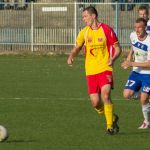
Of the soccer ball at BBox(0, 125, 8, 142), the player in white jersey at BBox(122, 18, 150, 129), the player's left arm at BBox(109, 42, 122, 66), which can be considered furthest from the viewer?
the player in white jersey at BBox(122, 18, 150, 129)

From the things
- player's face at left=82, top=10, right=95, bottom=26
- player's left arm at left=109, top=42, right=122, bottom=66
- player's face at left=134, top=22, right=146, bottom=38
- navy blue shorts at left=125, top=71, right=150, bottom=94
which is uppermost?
player's face at left=82, top=10, right=95, bottom=26

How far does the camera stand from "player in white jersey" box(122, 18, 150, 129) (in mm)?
13727

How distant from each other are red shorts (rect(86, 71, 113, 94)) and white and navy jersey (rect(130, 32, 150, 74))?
0.75 m

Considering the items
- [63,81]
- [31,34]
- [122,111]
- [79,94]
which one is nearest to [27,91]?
[79,94]

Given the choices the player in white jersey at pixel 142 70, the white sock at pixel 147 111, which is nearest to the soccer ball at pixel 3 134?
the player in white jersey at pixel 142 70

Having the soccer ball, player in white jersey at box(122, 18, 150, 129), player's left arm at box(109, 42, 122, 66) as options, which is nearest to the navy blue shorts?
player in white jersey at box(122, 18, 150, 129)

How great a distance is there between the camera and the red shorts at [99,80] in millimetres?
13367

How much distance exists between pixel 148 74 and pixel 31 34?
24159mm

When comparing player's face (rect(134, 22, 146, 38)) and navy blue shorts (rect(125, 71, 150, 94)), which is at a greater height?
player's face (rect(134, 22, 146, 38))

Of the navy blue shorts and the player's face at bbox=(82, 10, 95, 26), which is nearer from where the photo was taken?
the player's face at bbox=(82, 10, 95, 26)

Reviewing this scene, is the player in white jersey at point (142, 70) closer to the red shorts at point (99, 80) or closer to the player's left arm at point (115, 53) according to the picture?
the player's left arm at point (115, 53)

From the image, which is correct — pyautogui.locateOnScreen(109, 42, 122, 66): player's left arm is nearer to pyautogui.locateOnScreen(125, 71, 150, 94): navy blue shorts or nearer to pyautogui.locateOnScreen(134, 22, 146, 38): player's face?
pyautogui.locateOnScreen(134, 22, 146, 38): player's face

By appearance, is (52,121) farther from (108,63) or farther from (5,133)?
(5,133)

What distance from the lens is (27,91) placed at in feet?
66.9
